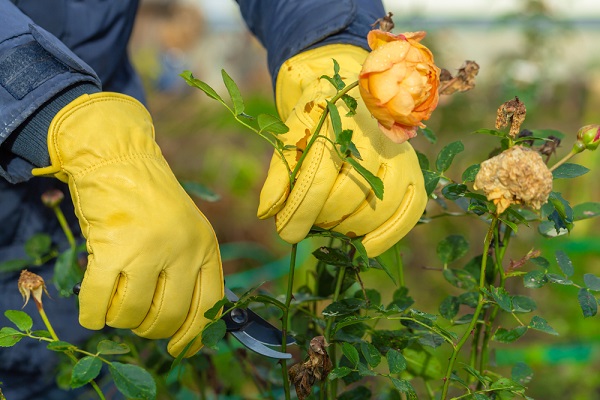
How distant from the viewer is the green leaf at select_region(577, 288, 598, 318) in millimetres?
923

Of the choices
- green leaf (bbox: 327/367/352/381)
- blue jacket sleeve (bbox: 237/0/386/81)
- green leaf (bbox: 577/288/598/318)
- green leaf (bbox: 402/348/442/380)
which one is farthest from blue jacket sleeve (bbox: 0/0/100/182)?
green leaf (bbox: 577/288/598/318)

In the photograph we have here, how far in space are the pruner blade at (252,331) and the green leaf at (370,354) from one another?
139mm

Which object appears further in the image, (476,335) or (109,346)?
(476,335)

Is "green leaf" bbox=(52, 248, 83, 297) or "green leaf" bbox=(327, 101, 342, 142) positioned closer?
"green leaf" bbox=(327, 101, 342, 142)

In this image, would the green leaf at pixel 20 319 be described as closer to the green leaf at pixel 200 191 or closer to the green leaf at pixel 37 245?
the green leaf at pixel 37 245

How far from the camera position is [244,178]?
150 inches

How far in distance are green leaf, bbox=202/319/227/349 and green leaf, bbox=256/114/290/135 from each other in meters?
0.26

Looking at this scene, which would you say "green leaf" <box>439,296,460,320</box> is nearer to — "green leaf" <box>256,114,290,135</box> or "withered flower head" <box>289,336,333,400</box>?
"withered flower head" <box>289,336,333,400</box>

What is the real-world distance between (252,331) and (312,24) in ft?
1.97

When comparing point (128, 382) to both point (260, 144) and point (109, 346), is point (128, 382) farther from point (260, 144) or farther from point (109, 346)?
point (260, 144)

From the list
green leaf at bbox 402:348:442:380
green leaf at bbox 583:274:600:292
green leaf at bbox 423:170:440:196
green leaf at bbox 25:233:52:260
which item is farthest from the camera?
green leaf at bbox 25:233:52:260

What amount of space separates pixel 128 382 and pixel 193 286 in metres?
0.19

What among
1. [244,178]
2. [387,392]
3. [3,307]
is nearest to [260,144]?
[244,178]

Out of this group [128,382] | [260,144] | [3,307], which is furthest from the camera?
[260,144]
